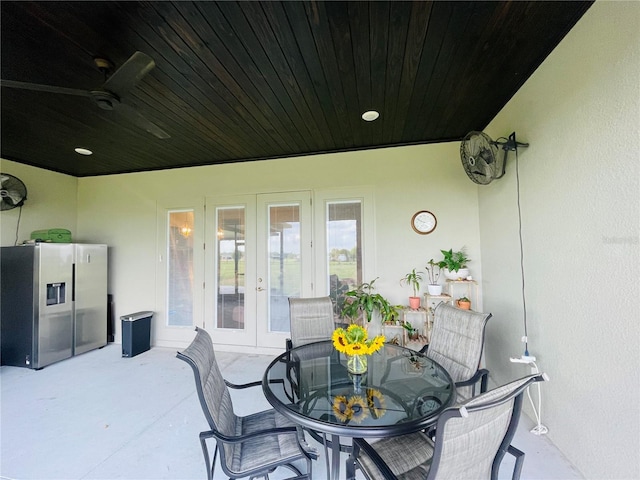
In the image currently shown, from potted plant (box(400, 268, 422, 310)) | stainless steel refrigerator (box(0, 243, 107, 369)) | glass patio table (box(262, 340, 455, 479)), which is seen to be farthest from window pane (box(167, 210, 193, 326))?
potted plant (box(400, 268, 422, 310))

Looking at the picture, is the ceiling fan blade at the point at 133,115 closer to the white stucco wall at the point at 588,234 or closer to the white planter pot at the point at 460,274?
the white stucco wall at the point at 588,234

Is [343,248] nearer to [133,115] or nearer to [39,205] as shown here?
[133,115]

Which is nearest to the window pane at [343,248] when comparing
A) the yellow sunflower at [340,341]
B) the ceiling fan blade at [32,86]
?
the yellow sunflower at [340,341]

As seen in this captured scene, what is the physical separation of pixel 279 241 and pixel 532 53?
318cm

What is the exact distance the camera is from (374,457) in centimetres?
127

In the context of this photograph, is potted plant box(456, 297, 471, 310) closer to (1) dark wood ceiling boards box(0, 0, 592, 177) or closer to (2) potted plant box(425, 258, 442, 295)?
(2) potted plant box(425, 258, 442, 295)

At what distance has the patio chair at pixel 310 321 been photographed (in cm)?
257

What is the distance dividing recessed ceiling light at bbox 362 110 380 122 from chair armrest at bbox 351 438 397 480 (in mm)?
2670

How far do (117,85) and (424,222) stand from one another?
3197 mm

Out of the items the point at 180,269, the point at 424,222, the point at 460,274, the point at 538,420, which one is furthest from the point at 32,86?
the point at 538,420

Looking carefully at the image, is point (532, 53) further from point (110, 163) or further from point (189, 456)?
point (110, 163)

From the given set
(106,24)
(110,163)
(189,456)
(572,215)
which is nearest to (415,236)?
(572,215)

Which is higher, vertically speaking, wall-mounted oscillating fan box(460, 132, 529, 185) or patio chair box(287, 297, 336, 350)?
wall-mounted oscillating fan box(460, 132, 529, 185)

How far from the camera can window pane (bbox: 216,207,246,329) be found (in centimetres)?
397
